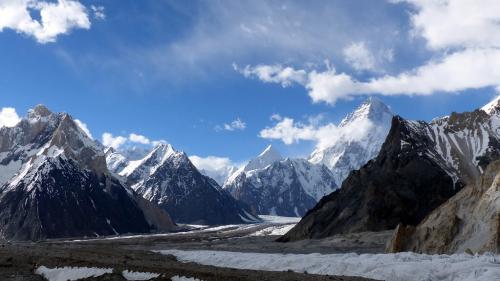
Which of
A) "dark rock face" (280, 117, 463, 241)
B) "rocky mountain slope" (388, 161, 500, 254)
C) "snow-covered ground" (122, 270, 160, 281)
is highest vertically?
"dark rock face" (280, 117, 463, 241)

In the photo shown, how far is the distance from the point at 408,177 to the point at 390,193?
26.1ft

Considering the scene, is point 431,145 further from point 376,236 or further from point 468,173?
point 376,236

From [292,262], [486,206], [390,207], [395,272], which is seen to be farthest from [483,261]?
[390,207]

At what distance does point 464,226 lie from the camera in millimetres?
50781

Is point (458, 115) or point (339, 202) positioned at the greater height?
point (458, 115)

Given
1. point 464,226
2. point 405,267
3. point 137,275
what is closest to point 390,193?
point 464,226

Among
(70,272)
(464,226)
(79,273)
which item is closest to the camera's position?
(79,273)

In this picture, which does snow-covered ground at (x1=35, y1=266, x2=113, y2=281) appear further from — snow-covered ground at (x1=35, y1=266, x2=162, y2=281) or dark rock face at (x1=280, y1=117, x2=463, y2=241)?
dark rock face at (x1=280, y1=117, x2=463, y2=241)

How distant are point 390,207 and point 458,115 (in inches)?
2035

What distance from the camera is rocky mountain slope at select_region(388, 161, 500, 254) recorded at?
148ft

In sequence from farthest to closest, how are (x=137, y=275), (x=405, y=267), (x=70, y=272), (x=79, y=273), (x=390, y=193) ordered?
(x=390, y=193), (x=70, y=272), (x=79, y=273), (x=137, y=275), (x=405, y=267)

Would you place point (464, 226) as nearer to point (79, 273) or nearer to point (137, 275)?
point (137, 275)

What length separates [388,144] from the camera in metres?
143

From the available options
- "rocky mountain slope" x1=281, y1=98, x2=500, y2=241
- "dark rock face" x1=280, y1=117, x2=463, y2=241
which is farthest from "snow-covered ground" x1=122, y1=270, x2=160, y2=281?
"dark rock face" x1=280, y1=117, x2=463, y2=241
